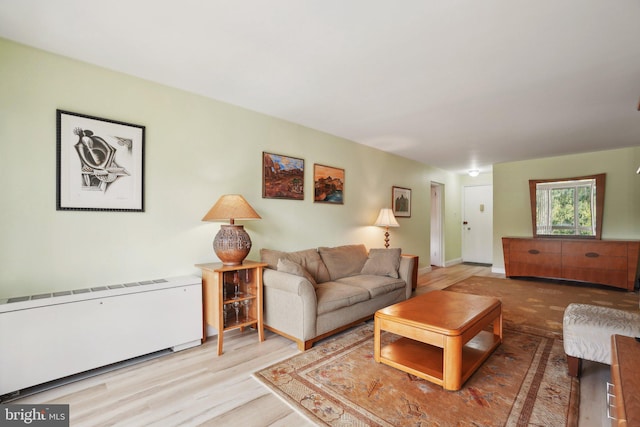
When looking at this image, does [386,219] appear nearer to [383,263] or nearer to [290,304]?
[383,263]

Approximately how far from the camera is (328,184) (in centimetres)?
420

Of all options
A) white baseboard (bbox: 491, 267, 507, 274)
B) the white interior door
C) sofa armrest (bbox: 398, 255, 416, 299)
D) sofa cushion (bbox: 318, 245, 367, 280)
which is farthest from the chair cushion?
the white interior door

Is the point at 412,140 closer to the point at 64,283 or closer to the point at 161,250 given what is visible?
the point at 161,250

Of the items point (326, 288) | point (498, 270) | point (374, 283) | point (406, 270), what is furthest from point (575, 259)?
point (326, 288)

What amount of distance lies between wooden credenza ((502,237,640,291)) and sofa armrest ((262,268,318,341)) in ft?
15.8

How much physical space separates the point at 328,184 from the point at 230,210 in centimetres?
181

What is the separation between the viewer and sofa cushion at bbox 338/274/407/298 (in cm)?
327

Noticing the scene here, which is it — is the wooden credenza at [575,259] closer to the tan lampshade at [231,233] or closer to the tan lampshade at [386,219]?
the tan lampshade at [386,219]

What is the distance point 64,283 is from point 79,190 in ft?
2.32

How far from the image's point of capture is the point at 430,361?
86.4 inches

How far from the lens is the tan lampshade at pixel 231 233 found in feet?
8.79

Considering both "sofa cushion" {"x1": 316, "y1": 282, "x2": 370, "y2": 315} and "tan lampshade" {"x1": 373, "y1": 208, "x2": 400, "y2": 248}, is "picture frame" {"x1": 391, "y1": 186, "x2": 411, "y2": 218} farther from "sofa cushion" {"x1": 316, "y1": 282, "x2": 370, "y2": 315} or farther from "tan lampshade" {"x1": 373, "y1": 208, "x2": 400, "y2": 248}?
"sofa cushion" {"x1": 316, "y1": 282, "x2": 370, "y2": 315}

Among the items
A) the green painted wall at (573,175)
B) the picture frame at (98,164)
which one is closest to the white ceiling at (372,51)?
the picture frame at (98,164)

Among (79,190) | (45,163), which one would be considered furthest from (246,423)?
(45,163)
